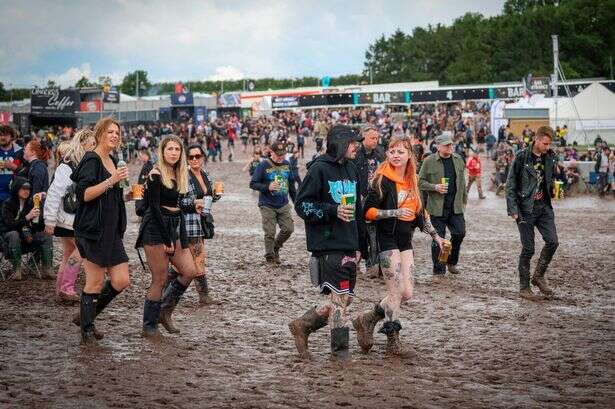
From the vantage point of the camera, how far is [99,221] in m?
7.18

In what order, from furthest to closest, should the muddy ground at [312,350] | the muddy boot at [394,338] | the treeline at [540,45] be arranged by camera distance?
the treeline at [540,45] < the muddy boot at [394,338] < the muddy ground at [312,350]

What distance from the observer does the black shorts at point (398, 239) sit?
721 centimetres

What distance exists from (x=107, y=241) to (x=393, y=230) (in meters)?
2.50

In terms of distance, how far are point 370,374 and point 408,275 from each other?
3.58 feet

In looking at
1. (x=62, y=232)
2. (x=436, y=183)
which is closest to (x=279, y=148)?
(x=436, y=183)

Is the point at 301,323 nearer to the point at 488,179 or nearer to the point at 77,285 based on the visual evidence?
the point at 77,285

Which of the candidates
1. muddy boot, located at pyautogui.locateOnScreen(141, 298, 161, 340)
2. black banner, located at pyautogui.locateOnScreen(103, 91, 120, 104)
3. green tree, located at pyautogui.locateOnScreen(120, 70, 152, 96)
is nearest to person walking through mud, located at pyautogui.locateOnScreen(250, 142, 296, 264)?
muddy boot, located at pyautogui.locateOnScreen(141, 298, 161, 340)

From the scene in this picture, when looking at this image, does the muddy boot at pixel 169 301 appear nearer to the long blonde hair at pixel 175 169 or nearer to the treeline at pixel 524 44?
the long blonde hair at pixel 175 169

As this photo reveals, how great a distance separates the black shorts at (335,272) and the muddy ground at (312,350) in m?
0.64

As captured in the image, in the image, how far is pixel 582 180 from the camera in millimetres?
28547

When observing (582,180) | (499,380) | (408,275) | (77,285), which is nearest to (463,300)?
(408,275)

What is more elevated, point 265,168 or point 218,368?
point 265,168

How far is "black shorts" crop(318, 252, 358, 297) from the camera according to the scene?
22.4ft

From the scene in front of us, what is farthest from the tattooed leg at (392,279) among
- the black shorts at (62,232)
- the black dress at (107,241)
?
the black shorts at (62,232)
